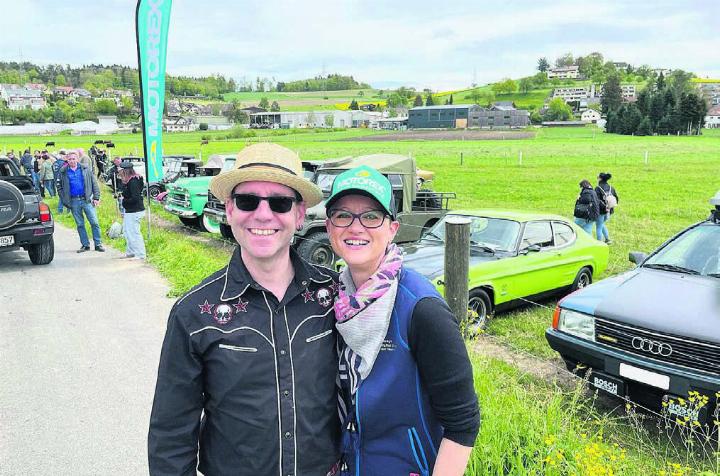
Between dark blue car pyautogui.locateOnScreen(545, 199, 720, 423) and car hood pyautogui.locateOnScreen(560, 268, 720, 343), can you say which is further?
car hood pyautogui.locateOnScreen(560, 268, 720, 343)

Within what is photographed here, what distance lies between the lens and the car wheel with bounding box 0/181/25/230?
8867 mm

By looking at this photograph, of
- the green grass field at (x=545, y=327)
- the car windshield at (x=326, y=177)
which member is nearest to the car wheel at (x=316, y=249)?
the green grass field at (x=545, y=327)

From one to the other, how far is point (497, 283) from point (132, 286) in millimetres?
5327

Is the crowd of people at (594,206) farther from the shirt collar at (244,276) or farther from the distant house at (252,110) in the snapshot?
the distant house at (252,110)

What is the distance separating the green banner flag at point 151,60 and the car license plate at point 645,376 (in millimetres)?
9474

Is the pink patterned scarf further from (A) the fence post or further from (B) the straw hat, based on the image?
(A) the fence post

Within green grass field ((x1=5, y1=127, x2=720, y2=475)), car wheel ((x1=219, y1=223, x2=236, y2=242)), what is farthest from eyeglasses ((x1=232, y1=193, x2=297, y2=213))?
car wheel ((x1=219, y1=223, x2=236, y2=242))

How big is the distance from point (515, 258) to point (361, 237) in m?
5.40

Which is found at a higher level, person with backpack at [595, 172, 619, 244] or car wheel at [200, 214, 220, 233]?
person with backpack at [595, 172, 619, 244]

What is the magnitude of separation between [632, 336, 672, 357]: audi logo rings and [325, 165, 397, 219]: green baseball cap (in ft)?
10.1

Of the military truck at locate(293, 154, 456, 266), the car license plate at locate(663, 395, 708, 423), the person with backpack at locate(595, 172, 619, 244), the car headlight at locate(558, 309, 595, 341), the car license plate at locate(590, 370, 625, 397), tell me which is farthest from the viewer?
the person with backpack at locate(595, 172, 619, 244)

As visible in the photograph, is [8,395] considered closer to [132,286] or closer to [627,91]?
[132,286]

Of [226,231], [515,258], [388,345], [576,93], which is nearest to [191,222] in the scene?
[226,231]

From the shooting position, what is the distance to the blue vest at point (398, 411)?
66.4 inches
